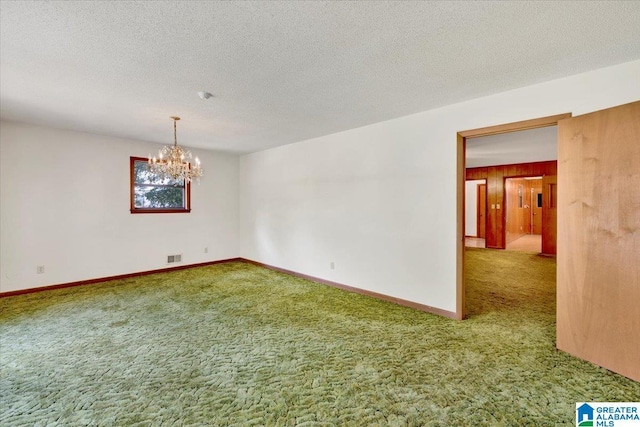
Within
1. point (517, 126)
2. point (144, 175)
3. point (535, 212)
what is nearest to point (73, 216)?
point (144, 175)

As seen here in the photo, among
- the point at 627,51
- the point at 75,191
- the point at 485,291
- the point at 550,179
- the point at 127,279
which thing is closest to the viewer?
the point at 627,51

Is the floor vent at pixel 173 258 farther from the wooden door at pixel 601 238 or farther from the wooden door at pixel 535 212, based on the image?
the wooden door at pixel 535 212

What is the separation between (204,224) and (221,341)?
3.97 metres

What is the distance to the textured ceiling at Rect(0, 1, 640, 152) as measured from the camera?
175cm

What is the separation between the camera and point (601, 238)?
7.62ft

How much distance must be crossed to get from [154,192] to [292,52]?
15.4ft

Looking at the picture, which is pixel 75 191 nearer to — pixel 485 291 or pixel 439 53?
pixel 439 53

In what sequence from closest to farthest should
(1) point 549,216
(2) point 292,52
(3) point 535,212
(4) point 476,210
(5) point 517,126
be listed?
1. (2) point 292,52
2. (5) point 517,126
3. (1) point 549,216
4. (4) point 476,210
5. (3) point 535,212

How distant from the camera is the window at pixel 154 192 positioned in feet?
17.8

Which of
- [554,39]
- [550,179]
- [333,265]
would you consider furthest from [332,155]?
[550,179]

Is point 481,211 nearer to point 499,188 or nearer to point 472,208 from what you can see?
point 472,208

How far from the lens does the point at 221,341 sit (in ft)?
9.21

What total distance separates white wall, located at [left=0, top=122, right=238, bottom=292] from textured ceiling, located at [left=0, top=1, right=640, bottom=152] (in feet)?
3.82

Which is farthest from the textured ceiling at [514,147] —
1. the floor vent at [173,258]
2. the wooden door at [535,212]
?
the floor vent at [173,258]
